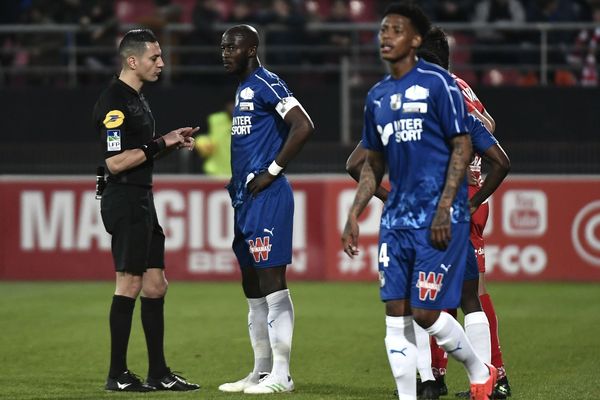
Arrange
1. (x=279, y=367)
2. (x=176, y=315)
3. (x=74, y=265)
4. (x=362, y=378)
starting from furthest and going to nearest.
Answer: (x=74, y=265) < (x=176, y=315) < (x=362, y=378) < (x=279, y=367)

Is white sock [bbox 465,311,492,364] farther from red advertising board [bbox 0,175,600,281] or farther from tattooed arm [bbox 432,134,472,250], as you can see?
red advertising board [bbox 0,175,600,281]

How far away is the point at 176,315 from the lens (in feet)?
42.5

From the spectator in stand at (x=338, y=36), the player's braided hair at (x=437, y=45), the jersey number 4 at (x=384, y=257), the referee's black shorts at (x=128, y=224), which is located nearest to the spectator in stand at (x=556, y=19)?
the spectator in stand at (x=338, y=36)

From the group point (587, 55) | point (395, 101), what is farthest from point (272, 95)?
point (587, 55)

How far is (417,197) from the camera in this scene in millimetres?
6711

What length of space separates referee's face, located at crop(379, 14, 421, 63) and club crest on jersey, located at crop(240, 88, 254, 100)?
1.82m

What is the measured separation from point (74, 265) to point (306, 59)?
530cm

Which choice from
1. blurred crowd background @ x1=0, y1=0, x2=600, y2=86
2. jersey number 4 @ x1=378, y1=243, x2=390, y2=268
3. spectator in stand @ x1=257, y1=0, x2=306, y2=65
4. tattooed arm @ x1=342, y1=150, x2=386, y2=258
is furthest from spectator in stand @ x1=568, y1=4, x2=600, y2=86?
jersey number 4 @ x1=378, y1=243, x2=390, y2=268

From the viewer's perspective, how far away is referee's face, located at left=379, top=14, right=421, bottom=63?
6688mm

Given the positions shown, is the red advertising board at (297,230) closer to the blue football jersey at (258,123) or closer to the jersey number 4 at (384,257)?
the blue football jersey at (258,123)

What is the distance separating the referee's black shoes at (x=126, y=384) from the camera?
839cm

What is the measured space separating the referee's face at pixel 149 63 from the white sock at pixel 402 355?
2.79m

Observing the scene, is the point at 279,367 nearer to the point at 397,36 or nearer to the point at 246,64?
the point at 246,64

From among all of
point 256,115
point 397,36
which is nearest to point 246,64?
point 256,115
